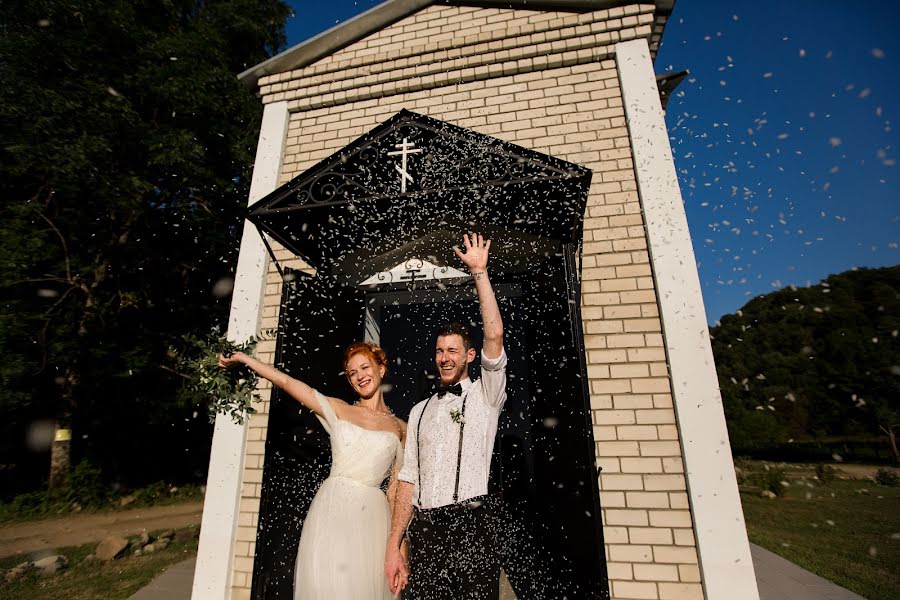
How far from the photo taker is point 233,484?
173 inches

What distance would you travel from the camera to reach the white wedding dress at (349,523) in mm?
2502

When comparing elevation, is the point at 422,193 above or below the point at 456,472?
above

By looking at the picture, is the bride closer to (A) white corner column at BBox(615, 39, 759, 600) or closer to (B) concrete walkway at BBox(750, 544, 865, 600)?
(A) white corner column at BBox(615, 39, 759, 600)

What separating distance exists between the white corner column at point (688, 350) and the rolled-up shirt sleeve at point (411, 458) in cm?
247

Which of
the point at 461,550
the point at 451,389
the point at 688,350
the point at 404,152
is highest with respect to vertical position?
the point at 404,152

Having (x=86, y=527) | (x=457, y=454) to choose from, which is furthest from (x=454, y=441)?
(x=86, y=527)

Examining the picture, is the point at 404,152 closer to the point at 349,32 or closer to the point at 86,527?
the point at 349,32

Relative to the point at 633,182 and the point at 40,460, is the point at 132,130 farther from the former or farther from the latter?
the point at 633,182

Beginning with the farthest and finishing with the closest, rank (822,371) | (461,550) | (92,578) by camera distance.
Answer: (822,371)
(92,578)
(461,550)

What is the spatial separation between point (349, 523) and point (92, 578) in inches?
251

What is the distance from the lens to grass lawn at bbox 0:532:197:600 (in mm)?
5504

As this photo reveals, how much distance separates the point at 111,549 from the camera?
23.1ft

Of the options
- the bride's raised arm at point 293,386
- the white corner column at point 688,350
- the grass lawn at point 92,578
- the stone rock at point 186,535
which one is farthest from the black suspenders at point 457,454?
the stone rock at point 186,535

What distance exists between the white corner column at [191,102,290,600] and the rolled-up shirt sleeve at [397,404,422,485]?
2.63 meters
